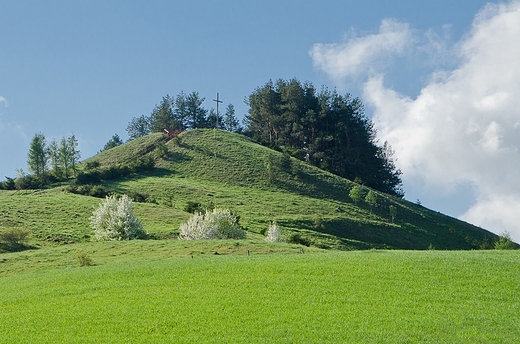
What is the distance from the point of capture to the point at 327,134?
13550cm

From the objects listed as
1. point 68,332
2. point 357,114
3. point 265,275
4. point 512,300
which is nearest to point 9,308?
point 68,332

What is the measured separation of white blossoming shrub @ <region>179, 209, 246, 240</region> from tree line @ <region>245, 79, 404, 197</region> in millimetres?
68881

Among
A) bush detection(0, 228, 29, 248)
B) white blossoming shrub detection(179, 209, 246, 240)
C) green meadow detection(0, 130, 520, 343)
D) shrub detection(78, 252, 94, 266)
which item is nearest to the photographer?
green meadow detection(0, 130, 520, 343)

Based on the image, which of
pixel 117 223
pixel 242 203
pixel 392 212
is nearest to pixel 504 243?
pixel 392 212

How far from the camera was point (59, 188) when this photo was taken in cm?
9294

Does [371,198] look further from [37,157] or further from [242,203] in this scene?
[37,157]

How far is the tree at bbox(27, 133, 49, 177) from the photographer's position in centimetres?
10838

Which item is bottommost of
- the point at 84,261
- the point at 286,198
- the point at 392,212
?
the point at 84,261

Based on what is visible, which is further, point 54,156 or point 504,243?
point 54,156

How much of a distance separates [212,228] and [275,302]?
3762 centimetres

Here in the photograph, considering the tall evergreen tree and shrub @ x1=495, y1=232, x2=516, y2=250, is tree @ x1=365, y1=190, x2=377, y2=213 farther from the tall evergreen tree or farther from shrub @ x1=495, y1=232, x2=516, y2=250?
the tall evergreen tree

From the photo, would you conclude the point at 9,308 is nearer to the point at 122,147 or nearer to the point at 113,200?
the point at 113,200

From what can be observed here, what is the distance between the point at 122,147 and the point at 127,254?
9893 cm

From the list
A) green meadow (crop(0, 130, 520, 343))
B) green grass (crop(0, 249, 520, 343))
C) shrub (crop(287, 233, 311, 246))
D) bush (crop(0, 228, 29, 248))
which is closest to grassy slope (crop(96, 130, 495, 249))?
shrub (crop(287, 233, 311, 246))
